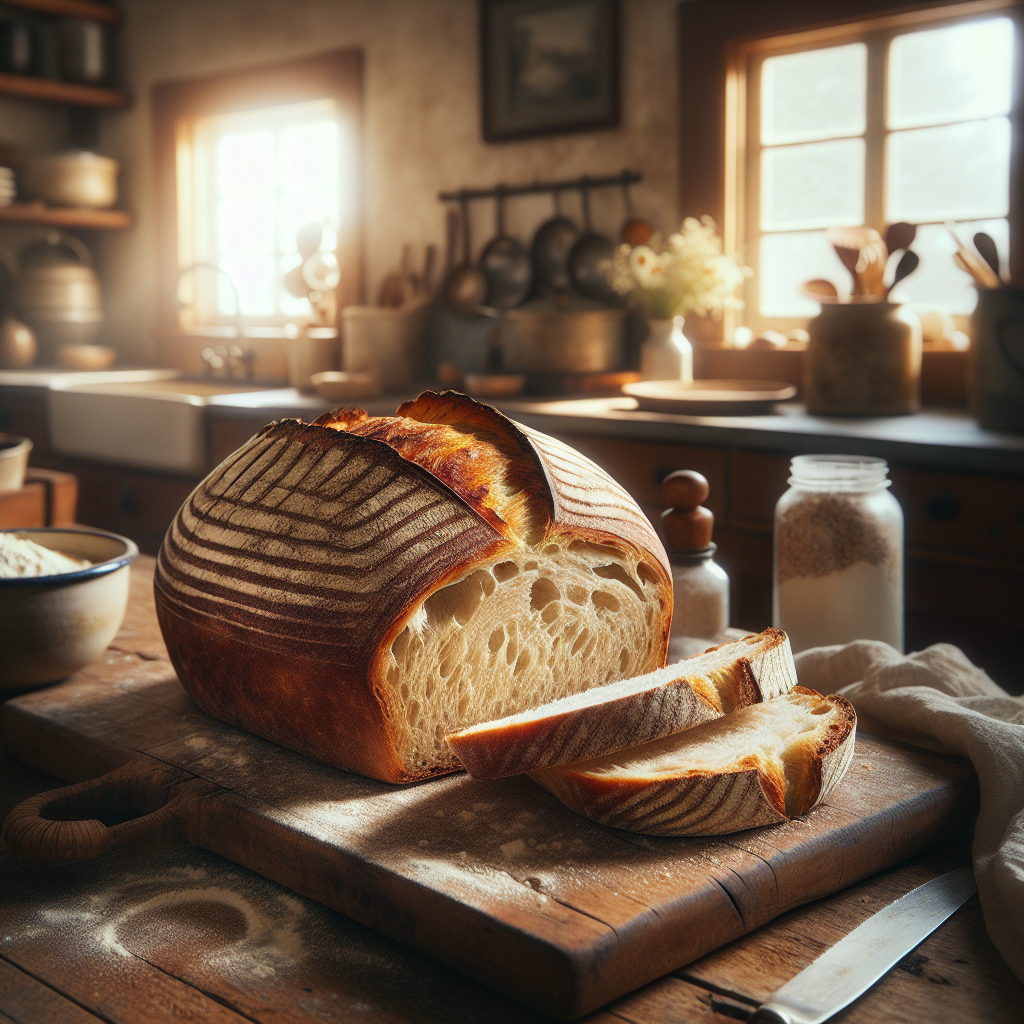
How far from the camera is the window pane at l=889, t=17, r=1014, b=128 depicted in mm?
2600

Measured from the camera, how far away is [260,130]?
414cm

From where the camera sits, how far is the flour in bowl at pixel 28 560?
3.23 ft

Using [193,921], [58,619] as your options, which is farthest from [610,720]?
[58,619]

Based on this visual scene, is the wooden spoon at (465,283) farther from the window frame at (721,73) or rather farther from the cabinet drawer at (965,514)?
the cabinet drawer at (965,514)

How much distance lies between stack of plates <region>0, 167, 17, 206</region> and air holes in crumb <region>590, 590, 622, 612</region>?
3.84 metres

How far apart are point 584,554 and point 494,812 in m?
0.24

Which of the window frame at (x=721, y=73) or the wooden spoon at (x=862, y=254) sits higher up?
the window frame at (x=721, y=73)

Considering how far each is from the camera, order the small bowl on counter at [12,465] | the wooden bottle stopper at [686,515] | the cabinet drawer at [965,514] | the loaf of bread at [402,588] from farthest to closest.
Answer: the cabinet drawer at [965,514]
the small bowl on counter at [12,465]
the wooden bottle stopper at [686,515]
the loaf of bread at [402,588]

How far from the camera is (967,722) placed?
85 centimetres

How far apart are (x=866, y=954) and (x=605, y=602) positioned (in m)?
0.39

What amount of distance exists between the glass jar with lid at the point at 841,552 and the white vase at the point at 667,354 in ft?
5.79

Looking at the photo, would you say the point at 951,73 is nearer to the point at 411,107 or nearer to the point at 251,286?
the point at 411,107

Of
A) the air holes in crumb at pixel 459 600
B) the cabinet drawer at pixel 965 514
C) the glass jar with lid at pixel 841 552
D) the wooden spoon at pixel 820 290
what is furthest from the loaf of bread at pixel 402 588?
the wooden spoon at pixel 820 290

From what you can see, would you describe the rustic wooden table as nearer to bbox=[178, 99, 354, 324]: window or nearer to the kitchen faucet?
the kitchen faucet
